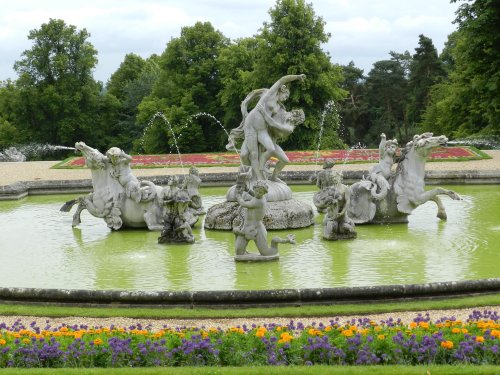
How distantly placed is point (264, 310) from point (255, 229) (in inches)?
127

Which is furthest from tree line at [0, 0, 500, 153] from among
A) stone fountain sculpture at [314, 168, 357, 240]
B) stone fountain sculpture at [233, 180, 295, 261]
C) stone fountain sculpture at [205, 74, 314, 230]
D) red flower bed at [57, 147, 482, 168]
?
stone fountain sculpture at [233, 180, 295, 261]

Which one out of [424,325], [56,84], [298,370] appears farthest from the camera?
[56,84]

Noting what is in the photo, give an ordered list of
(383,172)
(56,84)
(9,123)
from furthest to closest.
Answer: (9,123) < (56,84) < (383,172)

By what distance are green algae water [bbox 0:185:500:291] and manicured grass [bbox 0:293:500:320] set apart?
1.48m

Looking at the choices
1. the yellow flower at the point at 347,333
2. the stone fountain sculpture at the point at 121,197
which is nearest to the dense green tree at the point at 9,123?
the stone fountain sculpture at the point at 121,197

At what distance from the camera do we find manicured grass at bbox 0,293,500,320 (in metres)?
11.6

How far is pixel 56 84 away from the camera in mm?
64125

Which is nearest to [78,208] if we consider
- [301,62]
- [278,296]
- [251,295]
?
[251,295]

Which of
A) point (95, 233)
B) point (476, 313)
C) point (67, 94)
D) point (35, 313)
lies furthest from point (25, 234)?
point (67, 94)

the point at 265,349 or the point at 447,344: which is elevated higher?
the point at 447,344

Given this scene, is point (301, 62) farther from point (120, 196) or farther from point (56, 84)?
point (120, 196)

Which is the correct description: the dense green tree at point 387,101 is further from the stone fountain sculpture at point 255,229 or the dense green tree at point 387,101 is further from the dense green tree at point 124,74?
the stone fountain sculpture at point 255,229

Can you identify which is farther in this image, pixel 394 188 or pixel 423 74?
pixel 423 74

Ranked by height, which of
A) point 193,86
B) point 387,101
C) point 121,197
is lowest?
point 121,197
